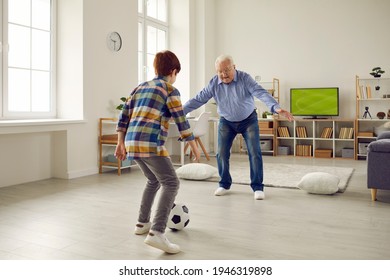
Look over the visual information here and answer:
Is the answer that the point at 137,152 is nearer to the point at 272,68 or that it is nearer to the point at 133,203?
the point at 133,203

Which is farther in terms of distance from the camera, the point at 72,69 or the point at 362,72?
the point at 362,72

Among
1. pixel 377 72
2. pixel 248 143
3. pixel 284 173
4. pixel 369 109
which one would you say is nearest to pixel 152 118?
pixel 248 143

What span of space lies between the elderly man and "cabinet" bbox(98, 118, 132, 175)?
1.83 metres

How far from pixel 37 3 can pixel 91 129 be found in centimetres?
167

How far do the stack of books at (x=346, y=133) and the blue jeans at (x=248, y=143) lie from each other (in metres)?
3.84

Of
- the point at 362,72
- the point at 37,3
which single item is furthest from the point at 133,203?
the point at 362,72

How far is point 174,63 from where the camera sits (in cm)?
232

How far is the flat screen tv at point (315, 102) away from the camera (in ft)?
23.7

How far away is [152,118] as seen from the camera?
221cm

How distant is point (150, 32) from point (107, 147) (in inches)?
109

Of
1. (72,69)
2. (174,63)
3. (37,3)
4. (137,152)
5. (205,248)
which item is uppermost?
(37,3)

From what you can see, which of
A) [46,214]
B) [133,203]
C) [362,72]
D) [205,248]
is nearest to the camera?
[205,248]

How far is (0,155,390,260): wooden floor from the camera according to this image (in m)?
2.32

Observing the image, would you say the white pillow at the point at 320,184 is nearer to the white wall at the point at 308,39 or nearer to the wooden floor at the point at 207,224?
the wooden floor at the point at 207,224
